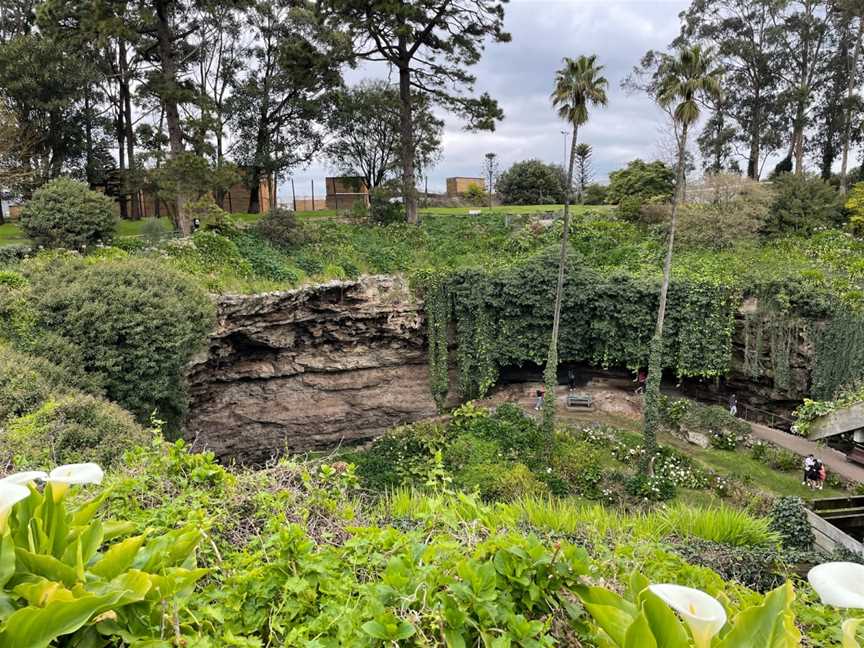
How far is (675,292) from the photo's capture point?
15758mm

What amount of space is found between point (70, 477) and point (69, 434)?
4249 mm

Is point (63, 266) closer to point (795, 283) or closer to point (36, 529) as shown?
point (36, 529)

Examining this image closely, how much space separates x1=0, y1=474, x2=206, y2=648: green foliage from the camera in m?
1.35

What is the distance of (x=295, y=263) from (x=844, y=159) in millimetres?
22803

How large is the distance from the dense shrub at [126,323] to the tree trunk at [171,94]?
5383 millimetres

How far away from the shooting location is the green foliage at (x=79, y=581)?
1350 millimetres

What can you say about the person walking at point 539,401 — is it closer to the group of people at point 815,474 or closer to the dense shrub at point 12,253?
the group of people at point 815,474

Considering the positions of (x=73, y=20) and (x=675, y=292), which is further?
(x=675, y=292)

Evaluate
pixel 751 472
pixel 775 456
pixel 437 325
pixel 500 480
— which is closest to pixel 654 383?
pixel 751 472

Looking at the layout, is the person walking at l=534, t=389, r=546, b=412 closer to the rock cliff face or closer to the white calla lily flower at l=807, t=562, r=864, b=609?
the rock cliff face

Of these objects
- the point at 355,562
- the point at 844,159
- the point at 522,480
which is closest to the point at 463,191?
the point at 844,159

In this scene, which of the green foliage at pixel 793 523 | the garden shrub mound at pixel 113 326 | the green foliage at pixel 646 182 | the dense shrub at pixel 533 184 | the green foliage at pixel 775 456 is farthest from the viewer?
the dense shrub at pixel 533 184

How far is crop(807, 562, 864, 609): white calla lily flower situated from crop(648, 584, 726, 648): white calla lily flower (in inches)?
13.5

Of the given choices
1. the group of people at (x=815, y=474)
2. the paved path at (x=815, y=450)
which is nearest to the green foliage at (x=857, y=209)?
the paved path at (x=815, y=450)
